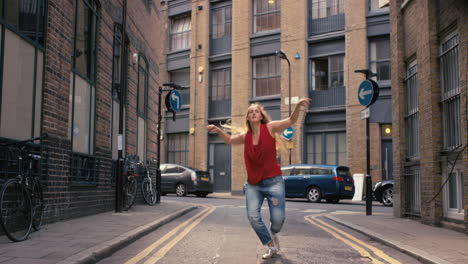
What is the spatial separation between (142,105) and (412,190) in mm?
9001

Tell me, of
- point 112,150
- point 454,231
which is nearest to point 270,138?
point 454,231

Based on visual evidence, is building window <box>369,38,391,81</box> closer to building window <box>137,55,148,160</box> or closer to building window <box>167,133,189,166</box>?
building window <box>137,55,148,160</box>

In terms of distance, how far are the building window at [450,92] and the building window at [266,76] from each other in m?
18.1

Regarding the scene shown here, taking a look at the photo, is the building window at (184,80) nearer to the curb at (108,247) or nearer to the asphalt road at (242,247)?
the asphalt road at (242,247)

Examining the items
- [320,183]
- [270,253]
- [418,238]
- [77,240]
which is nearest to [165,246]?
[77,240]

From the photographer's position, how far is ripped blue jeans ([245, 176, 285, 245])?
20.6 ft

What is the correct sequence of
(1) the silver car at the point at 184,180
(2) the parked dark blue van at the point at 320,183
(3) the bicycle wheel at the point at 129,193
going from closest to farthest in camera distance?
(3) the bicycle wheel at the point at 129,193 → (2) the parked dark blue van at the point at 320,183 → (1) the silver car at the point at 184,180

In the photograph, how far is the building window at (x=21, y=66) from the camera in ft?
24.7

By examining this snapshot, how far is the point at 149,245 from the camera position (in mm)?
7539

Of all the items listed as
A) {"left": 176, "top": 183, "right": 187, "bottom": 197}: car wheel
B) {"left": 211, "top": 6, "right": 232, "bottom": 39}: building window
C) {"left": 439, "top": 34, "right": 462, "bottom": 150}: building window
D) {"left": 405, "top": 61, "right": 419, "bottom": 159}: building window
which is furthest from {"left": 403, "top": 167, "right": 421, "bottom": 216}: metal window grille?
{"left": 211, "top": 6, "right": 232, "bottom": 39}: building window

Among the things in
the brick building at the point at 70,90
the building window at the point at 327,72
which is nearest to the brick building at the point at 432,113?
the brick building at the point at 70,90

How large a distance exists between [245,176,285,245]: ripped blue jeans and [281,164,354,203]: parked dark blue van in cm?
1484

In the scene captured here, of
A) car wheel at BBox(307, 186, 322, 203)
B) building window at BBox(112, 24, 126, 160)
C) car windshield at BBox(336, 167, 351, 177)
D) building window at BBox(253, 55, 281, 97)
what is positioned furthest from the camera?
building window at BBox(253, 55, 281, 97)

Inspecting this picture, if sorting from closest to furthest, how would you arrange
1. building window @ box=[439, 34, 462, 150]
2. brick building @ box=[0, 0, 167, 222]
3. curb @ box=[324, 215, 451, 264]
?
curb @ box=[324, 215, 451, 264] < brick building @ box=[0, 0, 167, 222] < building window @ box=[439, 34, 462, 150]
